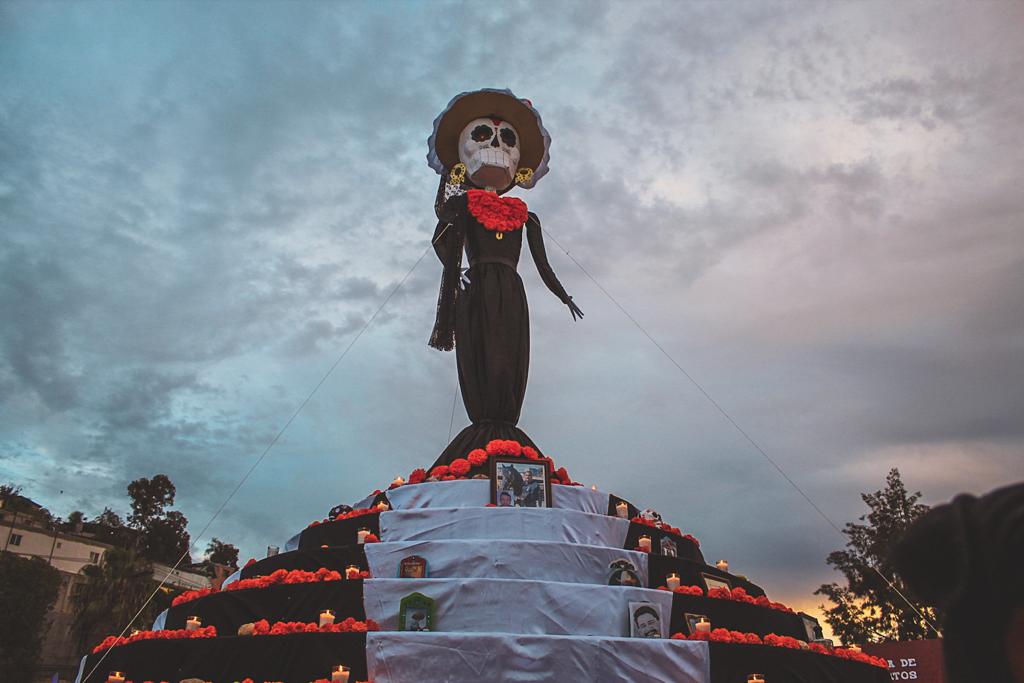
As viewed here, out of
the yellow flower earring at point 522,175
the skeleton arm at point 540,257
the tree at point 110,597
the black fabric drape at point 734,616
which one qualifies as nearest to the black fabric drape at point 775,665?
the black fabric drape at point 734,616

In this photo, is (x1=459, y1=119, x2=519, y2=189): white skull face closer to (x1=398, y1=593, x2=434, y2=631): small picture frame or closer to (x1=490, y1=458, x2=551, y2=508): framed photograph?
(x1=490, y1=458, x2=551, y2=508): framed photograph

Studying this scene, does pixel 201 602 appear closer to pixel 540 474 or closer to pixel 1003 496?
pixel 540 474

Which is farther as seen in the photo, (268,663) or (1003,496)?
(268,663)

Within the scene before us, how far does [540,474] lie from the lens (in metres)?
10.1

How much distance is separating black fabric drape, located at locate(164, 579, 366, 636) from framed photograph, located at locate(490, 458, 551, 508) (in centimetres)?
254

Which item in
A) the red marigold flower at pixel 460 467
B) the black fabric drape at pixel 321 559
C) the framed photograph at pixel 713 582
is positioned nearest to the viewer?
the black fabric drape at pixel 321 559

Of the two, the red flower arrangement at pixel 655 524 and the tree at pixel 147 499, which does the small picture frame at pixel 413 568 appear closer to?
the red flower arrangement at pixel 655 524

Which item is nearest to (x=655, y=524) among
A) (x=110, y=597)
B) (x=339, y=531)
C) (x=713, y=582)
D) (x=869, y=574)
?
(x=713, y=582)

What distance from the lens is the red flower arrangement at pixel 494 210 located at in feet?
44.0

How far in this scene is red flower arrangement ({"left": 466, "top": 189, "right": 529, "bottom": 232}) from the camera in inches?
528

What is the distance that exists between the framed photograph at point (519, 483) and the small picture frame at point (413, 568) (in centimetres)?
166

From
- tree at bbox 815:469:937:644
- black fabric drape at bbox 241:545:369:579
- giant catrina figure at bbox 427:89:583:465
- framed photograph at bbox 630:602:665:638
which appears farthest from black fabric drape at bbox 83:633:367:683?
tree at bbox 815:469:937:644

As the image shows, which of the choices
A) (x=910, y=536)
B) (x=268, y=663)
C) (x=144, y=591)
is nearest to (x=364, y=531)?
(x=268, y=663)

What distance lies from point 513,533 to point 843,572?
20796mm
